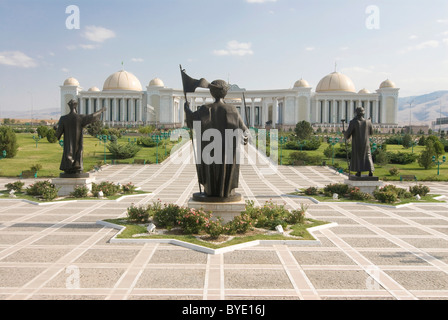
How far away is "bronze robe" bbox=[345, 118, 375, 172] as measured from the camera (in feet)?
57.6

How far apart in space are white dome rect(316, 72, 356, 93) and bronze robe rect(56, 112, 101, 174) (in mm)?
76852

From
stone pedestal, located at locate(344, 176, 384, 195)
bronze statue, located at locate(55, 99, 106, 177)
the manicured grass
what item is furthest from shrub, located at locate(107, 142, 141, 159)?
the manicured grass

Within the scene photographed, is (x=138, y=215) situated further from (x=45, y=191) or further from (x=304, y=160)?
(x=304, y=160)

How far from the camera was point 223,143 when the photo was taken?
10305 millimetres

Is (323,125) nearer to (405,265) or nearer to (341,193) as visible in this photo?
(341,193)

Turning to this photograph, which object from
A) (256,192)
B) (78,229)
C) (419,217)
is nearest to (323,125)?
(256,192)

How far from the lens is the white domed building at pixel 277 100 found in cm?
8297

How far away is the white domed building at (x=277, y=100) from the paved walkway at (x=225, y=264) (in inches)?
2796

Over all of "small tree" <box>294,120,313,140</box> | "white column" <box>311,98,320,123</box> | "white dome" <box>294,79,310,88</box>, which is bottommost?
"small tree" <box>294,120,313,140</box>

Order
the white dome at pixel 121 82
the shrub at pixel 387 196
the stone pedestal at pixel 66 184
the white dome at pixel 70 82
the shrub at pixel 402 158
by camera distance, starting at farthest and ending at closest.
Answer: the white dome at pixel 121 82
the white dome at pixel 70 82
the shrub at pixel 402 158
the stone pedestal at pixel 66 184
the shrub at pixel 387 196

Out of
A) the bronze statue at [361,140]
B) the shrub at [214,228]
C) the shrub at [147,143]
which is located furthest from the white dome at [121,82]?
the shrub at [214,228]

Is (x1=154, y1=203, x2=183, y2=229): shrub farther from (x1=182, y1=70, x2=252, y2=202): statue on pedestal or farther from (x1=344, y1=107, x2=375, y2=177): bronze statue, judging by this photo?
(x1=344, y1=107, x2=375, y2=177): bronze statue

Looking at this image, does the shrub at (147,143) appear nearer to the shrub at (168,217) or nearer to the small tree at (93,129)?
the small tree at (93,129)

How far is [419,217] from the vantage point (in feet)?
44.2
